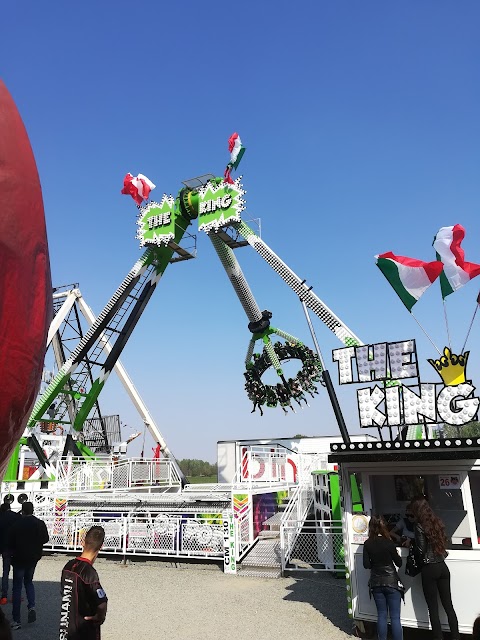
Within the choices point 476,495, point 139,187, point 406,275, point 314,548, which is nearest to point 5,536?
point 314,548

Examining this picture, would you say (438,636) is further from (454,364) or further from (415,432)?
(415,432)

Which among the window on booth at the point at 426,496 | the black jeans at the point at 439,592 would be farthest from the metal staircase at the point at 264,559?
the black jeans at the point at 439,592

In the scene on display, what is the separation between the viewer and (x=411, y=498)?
6.82m

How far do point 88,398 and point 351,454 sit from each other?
1989 cm

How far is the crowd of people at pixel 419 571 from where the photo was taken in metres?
6.00

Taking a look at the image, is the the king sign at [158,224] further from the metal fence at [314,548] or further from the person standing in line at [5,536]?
the person standing in line at [5,536]

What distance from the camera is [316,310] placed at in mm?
18328

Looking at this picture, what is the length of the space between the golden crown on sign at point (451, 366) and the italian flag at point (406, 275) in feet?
7.79

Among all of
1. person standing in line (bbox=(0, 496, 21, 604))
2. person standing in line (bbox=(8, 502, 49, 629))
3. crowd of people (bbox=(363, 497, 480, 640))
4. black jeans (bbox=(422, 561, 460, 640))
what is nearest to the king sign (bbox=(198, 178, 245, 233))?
person standing in line (bbox=(0, 496, 21, 604))

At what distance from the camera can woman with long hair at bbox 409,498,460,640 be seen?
6012 mm

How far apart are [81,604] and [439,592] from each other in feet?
15.2

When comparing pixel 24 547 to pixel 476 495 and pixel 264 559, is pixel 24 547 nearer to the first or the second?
pixel 264 559

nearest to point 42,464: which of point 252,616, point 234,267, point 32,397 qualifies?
point 234,267

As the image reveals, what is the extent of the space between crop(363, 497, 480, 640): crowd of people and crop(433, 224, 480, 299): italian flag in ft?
24.0
